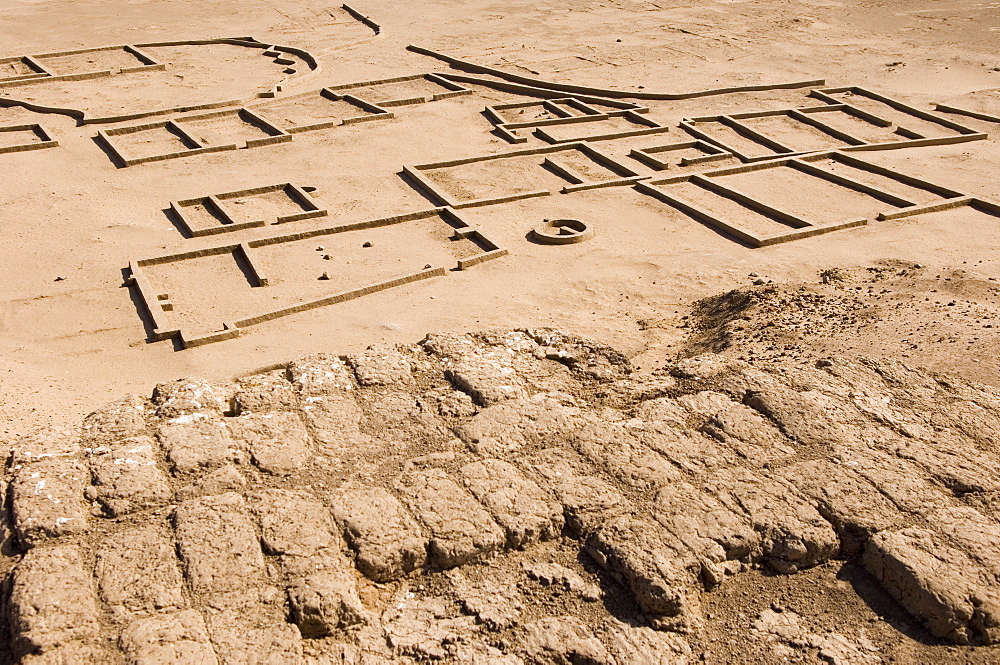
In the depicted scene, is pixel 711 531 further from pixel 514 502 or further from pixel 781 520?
pixel 514 502

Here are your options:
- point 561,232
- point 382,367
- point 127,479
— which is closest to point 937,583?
point 382,367

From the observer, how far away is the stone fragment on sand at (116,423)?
16.2 feet

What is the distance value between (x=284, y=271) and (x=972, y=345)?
584 centimetres

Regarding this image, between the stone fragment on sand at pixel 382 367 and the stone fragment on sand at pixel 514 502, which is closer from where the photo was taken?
the stone fragment on sand at pixel 514 502

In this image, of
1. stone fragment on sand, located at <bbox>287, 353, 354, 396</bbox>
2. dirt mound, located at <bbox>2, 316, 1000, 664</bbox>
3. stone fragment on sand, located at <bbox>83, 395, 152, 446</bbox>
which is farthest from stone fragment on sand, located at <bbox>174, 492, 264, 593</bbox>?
stone fragment on sand, located at <bbox>287, 353, 354, 396</bbox>

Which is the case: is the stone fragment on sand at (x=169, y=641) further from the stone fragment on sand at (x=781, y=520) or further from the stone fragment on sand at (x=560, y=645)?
the stone fragment on sand at (x=781, y=520)

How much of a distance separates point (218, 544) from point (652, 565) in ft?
6.48

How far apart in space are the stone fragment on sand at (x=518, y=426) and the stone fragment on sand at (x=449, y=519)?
1.25 feet

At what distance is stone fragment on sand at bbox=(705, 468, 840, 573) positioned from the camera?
4582mm

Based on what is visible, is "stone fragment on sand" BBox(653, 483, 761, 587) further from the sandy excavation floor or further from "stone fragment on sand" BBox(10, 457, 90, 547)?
"stone fragment on sand" BBox(10, 457, 90, 547)

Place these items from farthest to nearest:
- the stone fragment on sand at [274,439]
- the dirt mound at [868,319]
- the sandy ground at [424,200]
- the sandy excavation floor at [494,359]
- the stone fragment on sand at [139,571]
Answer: the sandy ground at [424,200] → the dirt mound at [868,319] → the stone fragment on sand at [274,439] → the sandy excavation floor at [494,359] → the stone fragment on sand at [139,571]

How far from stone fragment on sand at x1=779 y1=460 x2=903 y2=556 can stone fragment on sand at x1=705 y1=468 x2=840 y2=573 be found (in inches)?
2.4

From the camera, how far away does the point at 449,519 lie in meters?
4.51

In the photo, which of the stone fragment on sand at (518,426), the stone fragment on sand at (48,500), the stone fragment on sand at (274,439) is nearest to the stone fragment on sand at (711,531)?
the stone fragment on sand at (518,426)
